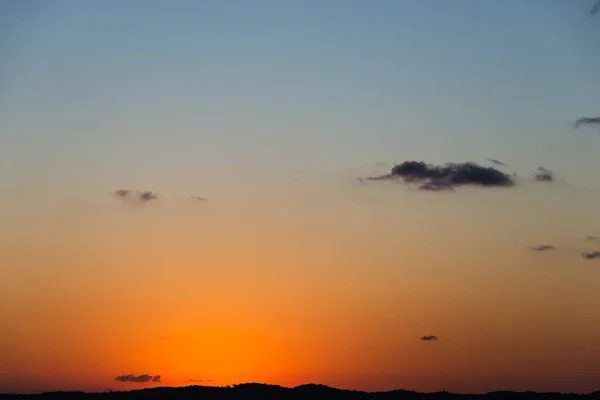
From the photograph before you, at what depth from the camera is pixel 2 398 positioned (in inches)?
3752

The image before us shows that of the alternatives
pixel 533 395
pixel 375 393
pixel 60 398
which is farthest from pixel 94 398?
pixel 533 395

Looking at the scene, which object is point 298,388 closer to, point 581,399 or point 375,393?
point 375,393

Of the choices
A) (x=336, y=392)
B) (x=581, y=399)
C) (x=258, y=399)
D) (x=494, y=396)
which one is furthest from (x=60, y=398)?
(x=581, y=399)

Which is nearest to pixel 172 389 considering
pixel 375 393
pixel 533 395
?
pixel 375 393

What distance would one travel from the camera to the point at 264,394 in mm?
94438

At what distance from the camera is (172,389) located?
9519 centimetres

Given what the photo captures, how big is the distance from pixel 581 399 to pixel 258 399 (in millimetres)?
27216

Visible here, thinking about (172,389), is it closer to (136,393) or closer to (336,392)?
(136,393)

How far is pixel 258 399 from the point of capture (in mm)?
93562

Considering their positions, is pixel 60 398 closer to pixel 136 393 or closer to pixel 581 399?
pixel 136 393

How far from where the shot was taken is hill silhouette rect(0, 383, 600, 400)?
9400cm

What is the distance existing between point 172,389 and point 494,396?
27.6 meters

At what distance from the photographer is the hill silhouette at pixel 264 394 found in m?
94.0

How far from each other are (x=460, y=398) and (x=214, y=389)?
21.1 meters
